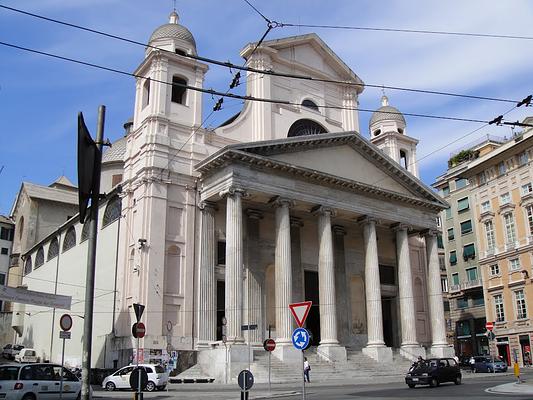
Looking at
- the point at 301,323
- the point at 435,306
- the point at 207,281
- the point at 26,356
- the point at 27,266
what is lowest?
the point at 26,356

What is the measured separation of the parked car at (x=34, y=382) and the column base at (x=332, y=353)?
16.4m

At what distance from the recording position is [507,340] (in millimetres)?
45531

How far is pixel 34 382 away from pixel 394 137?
3440cm

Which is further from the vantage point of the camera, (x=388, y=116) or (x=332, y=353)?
(x=388, y=116)

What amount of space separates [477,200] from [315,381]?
29.3m

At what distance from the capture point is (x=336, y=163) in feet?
116

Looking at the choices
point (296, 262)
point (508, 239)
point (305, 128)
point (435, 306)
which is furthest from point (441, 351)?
point (305, 128)

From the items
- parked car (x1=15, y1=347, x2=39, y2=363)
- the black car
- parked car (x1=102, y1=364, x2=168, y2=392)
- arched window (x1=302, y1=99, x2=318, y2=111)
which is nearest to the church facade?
arched window (x1=302, y1=99, x2=318, y2=111)

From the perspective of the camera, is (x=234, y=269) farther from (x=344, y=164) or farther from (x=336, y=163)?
(x=344, y=164)

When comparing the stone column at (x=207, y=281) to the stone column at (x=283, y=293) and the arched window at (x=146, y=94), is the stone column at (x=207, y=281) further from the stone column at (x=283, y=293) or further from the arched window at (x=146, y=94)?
the arched window at (x=146, y=94)

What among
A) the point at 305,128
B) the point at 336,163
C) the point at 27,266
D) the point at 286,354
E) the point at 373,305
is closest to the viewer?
the point at 286,354

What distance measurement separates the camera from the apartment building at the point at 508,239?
44125mm

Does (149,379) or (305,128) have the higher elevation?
(305,128)

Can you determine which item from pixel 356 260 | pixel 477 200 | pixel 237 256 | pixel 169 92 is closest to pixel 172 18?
pixel 169 92
